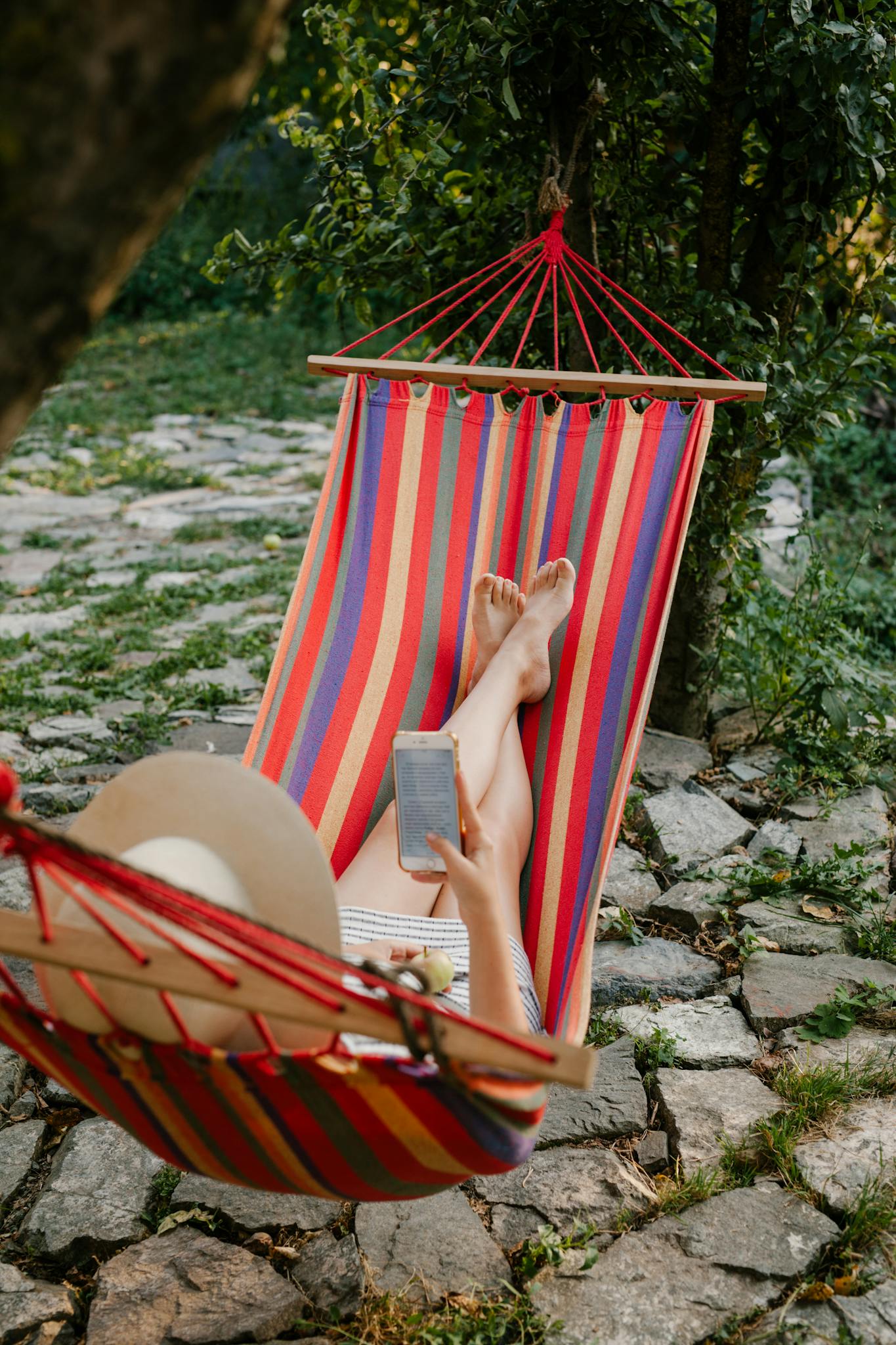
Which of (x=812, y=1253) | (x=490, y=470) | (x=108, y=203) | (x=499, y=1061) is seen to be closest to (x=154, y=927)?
(x=499, y=1061)

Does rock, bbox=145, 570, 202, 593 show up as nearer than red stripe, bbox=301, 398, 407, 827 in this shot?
No

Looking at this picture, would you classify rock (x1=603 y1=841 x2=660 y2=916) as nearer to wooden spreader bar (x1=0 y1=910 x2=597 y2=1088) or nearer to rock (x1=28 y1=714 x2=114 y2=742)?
wooden spreader bar (x1=0 y1=910 x2=597 y2=1088)

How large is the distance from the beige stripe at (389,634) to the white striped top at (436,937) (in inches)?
11.6

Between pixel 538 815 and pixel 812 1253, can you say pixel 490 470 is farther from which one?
pixel 812 1253

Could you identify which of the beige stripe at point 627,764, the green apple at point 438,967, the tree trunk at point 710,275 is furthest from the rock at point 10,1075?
the tree trunk at point 710,275

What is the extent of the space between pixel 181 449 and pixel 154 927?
6263mm

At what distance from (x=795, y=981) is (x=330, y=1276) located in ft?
3.30

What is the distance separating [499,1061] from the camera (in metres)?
0.97

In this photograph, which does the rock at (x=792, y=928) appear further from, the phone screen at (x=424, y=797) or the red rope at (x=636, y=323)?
the red rope at (x=636, y=323)

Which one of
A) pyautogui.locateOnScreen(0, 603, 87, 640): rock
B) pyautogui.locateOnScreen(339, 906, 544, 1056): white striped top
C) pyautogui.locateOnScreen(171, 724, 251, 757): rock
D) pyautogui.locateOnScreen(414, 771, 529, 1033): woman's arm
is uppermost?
pyautogui.locateOnScreen(414, 771, 529, 1033): woman's arm

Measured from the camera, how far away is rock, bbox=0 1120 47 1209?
1602mm

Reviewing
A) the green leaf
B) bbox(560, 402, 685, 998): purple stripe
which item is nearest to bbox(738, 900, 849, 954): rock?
bbox(560, 402, 685, 998): purple stripe

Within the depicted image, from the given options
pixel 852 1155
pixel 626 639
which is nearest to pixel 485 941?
pixel 852 1155

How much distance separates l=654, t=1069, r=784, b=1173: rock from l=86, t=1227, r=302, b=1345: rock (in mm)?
615
